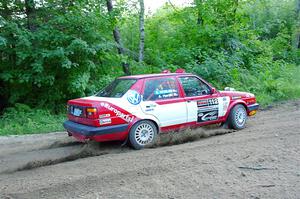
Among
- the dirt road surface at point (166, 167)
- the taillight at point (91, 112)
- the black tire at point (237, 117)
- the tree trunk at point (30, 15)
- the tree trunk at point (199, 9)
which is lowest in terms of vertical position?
the dirt road surface at point (166, 167)

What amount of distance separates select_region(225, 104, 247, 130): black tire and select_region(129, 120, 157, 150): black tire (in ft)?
7.28

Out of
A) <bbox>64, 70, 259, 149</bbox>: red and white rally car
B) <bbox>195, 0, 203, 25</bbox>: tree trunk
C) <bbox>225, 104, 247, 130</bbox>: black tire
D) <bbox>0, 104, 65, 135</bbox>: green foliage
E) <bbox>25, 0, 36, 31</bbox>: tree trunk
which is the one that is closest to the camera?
<bbox>64, 70, 259, 149</bbox>: red and white rally car

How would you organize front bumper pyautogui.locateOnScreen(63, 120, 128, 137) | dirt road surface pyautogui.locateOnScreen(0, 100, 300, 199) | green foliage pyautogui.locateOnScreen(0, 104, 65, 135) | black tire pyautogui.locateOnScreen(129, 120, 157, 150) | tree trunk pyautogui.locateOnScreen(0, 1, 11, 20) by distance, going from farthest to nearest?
tree trunk pyautogui.locateOnScreen(0, 1, 11, 20) < green foliage pyautogui.locateOnScreen(0, 104, 65, 135) < black tire pyautogui.locateOnScreen(129, 120, 157, 150) < front bumper pyautogui.locateOnScreen(63, 120, 128, 137) < dirt road surface pyautogui.locateOnScreen(0, 100, 300, 199)

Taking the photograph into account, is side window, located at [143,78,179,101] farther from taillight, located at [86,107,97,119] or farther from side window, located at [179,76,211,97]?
taillight, located at [86,107,97,119]

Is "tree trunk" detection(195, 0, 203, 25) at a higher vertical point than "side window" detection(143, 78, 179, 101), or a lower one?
higher

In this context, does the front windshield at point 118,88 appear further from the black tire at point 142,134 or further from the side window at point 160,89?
the black tire at point 142,134

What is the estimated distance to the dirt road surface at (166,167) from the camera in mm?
4375

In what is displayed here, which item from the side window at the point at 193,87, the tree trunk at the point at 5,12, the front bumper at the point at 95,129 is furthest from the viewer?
the tree trunk at the point at 5,12

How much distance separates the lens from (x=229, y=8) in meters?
17.1

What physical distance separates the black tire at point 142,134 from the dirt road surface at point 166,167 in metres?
0.20

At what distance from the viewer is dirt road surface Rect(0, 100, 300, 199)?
4.38 m

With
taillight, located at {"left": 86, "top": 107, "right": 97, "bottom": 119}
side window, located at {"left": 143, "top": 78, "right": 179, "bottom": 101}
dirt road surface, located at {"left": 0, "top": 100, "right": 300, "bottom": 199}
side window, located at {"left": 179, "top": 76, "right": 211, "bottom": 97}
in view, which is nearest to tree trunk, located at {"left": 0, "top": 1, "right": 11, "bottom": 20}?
dirt road surface, located at {"left": 0, "top": 100, "right": 300, "bottom": 199}

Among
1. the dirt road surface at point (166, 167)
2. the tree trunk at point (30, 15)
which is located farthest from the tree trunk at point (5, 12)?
the dirt road surface at point (166, 167)

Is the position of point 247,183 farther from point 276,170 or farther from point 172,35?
point 172,35
